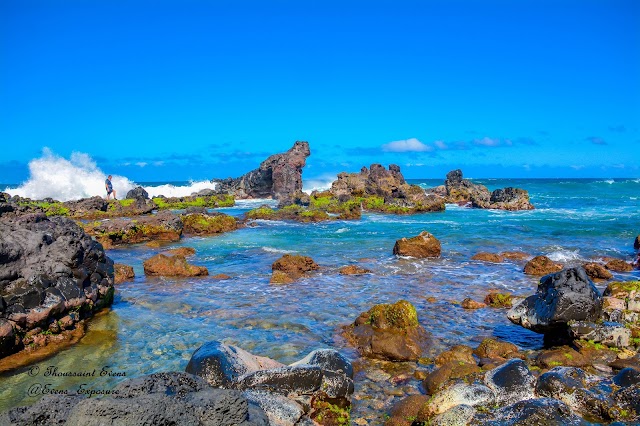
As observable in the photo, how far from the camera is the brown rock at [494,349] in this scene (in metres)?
8.57

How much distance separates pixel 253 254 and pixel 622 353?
15.5 metres

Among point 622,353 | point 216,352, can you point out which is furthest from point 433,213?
point 216,352

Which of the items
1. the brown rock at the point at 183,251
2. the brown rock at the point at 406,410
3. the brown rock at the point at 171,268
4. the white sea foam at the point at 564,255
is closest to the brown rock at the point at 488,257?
the white sea foam at the point at 564,255

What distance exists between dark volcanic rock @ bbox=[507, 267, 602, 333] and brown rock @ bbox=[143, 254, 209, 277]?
420 inches

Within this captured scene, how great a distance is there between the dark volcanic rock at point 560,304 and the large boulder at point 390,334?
199 cm

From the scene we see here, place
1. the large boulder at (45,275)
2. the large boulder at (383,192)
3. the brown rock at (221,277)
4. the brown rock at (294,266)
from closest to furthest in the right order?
1. the large boulder at (45,275)
2. the brown rock at (221,277)
3. the brown rock at (294,266)
4. the large boulder at (383,192)

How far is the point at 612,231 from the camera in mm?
28203

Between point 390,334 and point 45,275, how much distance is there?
714cm

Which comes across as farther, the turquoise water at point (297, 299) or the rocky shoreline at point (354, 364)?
the turquoise water at point (297, 299)

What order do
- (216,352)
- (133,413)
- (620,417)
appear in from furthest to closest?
(216,352), (620,417), (133,413)

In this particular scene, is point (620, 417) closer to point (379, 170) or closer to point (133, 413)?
point (133, 413)

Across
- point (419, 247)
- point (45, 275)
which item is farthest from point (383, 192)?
point (45, 275)

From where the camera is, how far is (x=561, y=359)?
7.91 m

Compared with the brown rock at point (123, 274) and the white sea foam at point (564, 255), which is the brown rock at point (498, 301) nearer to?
the white sea foam at point (564, 255)
